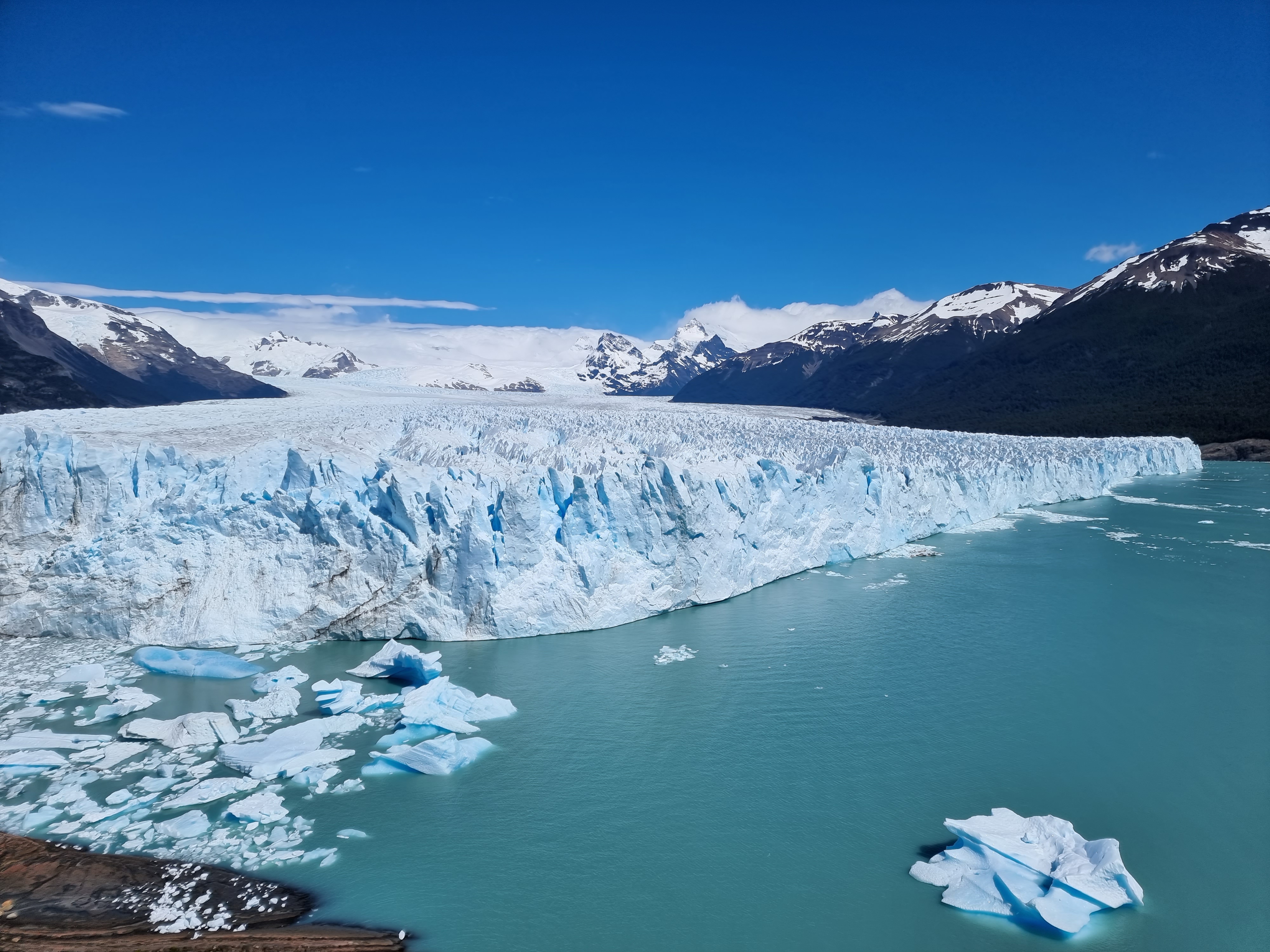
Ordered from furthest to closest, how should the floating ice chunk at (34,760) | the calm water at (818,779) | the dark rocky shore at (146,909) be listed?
1. the floating ice chunk at (34,760)
2. the calm water at (818,779)
3. the dark rocky shore at (146,909)

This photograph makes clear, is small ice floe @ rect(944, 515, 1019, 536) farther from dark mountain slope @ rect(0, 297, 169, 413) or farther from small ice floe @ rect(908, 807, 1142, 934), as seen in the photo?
dark mountain slope @ rect(0, 297, 169, 413)

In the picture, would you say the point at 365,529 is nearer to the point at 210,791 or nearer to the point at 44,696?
the point at 44,696

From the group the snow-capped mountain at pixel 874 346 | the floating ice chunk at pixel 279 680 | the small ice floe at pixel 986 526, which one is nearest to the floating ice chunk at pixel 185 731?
the floating ice chunk at pixel 279 680

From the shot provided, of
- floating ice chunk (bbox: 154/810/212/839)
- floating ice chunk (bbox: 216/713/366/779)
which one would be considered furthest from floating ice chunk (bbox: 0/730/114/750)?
floating ice chunk (bbox: 154/810/212/839)

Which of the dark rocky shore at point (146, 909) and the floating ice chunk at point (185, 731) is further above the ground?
the floating ice chunk at point (185, 731)

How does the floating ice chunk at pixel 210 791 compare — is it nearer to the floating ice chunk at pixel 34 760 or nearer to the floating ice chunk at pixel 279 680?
the floating ice chunk at pixel 34 760

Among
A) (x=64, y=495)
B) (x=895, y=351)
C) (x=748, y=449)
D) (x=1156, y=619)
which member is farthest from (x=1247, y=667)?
(x=895, y=351)
